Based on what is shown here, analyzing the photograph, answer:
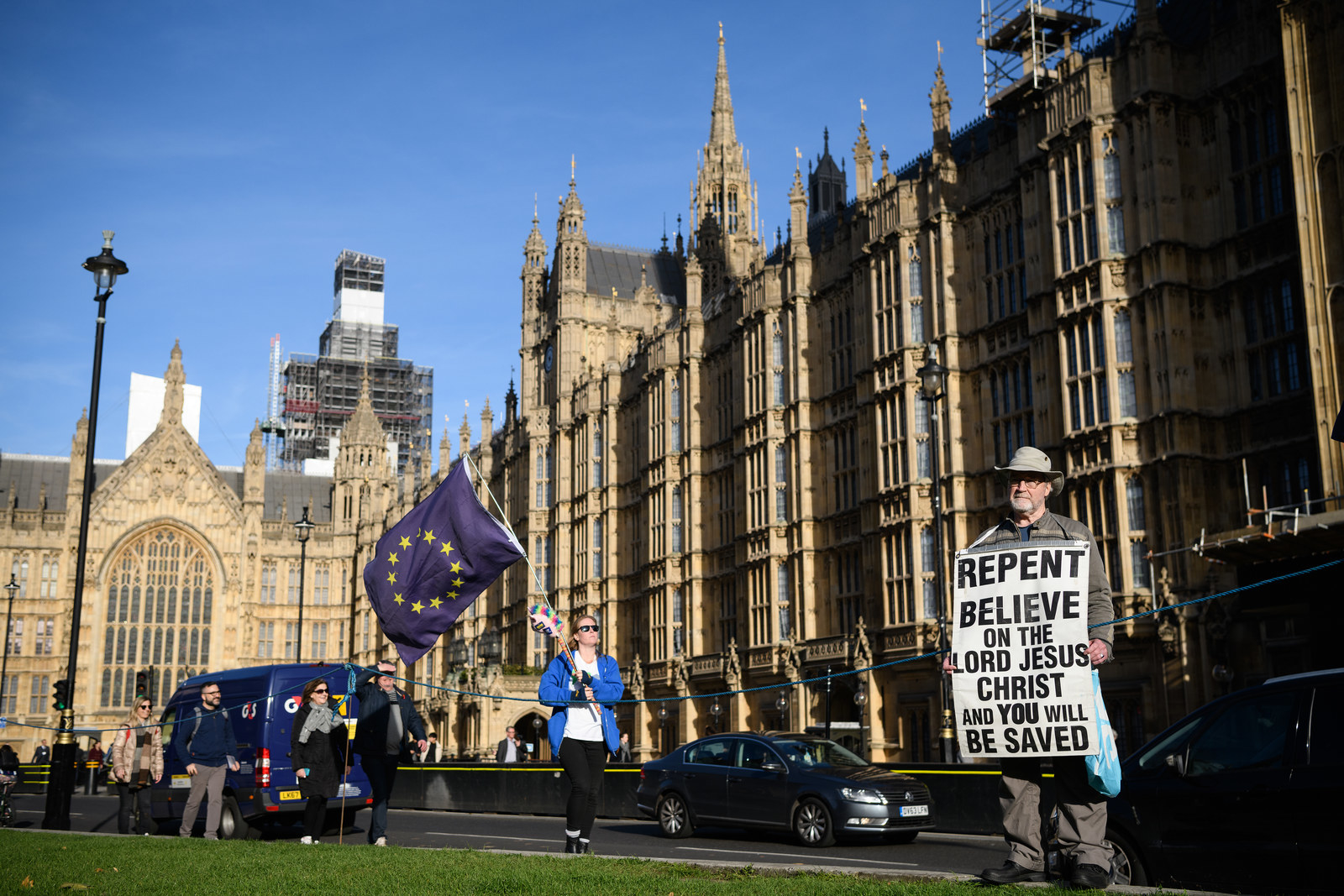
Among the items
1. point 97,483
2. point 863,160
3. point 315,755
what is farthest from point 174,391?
point 315,755

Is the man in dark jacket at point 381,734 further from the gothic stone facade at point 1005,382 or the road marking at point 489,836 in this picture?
the gothic stone facade at point 1005,382

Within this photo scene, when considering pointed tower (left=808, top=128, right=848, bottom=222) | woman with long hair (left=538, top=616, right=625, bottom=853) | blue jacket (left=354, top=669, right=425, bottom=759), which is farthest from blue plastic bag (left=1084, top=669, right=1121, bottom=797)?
pointed tower (left=808, top=128, right=848, bottom=222)

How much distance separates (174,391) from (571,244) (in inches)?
1476

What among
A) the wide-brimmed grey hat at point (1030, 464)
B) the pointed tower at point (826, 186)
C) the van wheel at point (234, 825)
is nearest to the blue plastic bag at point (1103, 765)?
the wide-brimmed grey hat at point (1030, 464)

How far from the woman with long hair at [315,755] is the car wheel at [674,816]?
6.02m

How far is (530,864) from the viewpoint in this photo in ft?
31.4

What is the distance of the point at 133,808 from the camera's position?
18.5m

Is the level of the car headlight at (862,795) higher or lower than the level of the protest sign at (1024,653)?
lower

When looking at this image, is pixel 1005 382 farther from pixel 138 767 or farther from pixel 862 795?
pixel 138 767

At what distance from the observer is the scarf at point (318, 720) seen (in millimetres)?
13023

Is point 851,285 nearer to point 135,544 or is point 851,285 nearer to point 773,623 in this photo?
point 773,623

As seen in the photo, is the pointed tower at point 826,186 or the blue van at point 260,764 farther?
the pointed tower at point 826,186

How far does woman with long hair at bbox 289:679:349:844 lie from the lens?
42.4 feet

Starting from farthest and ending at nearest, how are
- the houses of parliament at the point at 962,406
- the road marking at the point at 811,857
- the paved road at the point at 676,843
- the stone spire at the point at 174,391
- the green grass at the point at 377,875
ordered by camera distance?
the stone spire at the point at 174,391 → the houses of parliament at the point at 962,406 → the paved road at the point at 676,843 → the road marking at the point at 811,857 → the green grass at the point at 377,875
